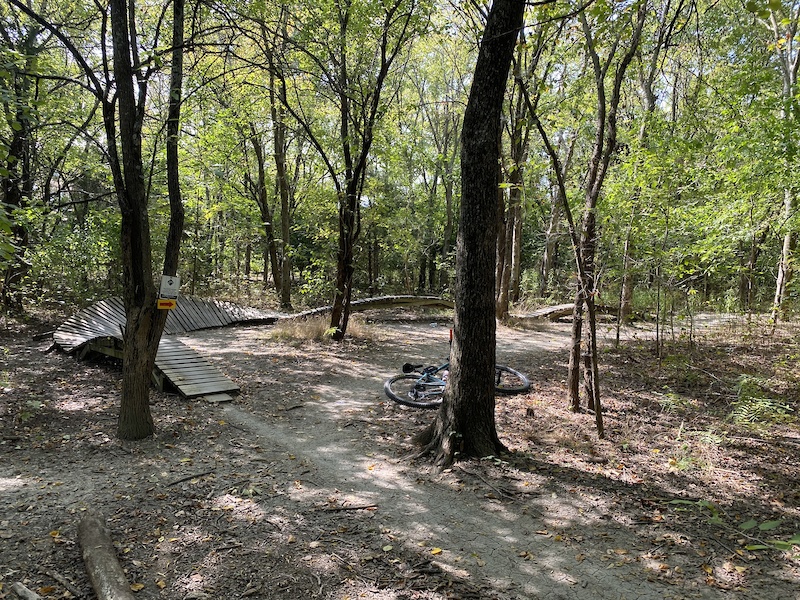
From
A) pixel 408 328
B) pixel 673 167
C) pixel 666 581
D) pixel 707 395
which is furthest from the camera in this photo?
pixel 408 328

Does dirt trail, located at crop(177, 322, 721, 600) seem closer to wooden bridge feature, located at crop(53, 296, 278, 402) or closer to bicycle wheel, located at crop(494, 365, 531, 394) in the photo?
wooden bridge feature, located at crop(53, 296, 278, 402)

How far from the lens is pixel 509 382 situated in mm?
7691

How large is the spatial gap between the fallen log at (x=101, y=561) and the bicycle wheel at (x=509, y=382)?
5.27 metres

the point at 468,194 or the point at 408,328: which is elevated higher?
the point at 468,194

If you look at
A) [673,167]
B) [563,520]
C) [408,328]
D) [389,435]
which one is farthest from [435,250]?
[563,520]

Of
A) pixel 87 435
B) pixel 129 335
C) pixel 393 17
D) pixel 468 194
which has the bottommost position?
pixel 87 435

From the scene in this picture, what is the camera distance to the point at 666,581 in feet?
10.0

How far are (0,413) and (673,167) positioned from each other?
9.99m

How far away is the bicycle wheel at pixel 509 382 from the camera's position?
7.27 meters

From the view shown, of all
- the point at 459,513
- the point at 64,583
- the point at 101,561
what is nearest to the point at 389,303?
the point at 459,513

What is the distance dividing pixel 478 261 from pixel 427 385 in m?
3.01

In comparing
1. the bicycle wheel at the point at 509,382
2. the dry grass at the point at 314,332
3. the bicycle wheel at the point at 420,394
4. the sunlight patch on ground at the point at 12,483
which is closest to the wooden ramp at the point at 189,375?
the bicycle wheel at the point at 420,394

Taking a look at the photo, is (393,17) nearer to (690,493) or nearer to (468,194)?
(468,194)

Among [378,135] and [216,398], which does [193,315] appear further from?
[378,135]
